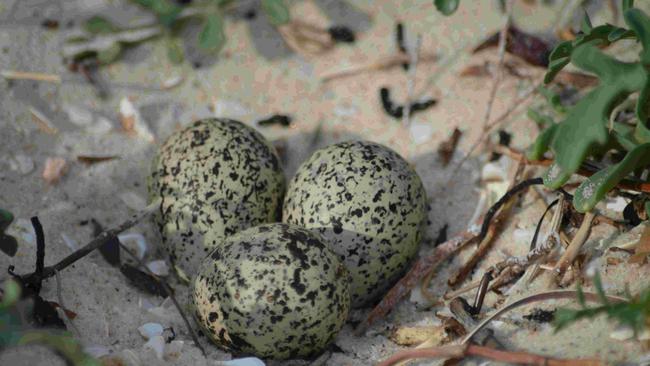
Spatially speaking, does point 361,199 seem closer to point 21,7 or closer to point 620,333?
point 620,333

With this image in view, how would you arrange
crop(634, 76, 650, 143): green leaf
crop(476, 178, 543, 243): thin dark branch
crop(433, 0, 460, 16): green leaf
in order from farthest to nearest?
crop(433, 0, 460, 16): green leaf < crop(476, 178, 543, 243): thin dark branch < crop(634, 76, 650, 143): green leaf

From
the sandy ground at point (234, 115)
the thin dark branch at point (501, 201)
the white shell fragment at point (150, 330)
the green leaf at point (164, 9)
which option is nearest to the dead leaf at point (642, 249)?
the sandy ground at point (234, 115)

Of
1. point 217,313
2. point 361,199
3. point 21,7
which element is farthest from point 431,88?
point 21,7

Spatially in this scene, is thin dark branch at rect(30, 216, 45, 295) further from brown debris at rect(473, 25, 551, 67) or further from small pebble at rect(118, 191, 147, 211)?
brown debris at rect(473, 25, 551, 67)

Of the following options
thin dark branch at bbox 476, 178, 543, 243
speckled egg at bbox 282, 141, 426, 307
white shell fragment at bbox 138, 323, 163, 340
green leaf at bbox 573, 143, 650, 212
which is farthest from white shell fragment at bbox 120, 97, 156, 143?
green leaf at bbox 573, 143, 650, 212

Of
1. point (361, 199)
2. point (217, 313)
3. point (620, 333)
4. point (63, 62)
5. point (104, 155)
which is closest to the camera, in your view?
point (620, 333)
